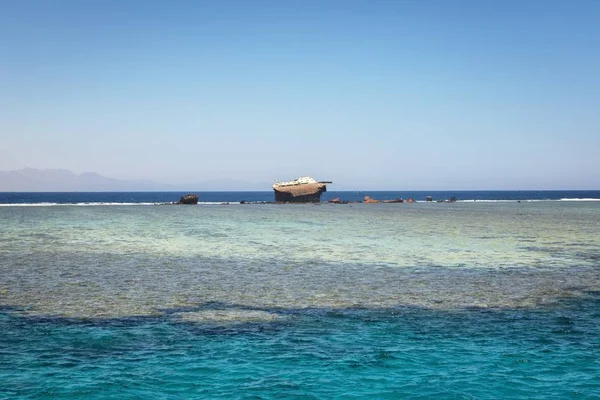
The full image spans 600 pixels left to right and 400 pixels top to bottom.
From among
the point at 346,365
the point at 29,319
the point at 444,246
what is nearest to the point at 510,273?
the point at 444,246

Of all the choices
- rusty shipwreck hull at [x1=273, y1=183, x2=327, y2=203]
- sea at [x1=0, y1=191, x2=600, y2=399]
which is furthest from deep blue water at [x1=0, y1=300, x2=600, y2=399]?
rusty shipwreck hull at [x1=273, y1=183, x2=327, y2=203]

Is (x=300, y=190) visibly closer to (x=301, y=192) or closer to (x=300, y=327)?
(x=301, y=192)

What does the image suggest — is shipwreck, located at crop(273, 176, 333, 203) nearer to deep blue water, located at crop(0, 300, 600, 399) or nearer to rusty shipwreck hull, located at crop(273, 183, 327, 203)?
rusty shipwreck hull, located at crop(273, 183, 327, 203)

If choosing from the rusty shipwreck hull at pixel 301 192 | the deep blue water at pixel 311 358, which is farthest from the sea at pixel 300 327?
the rusty shipwreck hull at pixel 301 192

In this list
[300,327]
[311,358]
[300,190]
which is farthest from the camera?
[300,190]

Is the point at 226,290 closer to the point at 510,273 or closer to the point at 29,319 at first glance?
the point at 29,319

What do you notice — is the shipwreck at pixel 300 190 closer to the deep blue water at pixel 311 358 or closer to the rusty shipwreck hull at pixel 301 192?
the rusty shipwreck hull at pixel 301 192

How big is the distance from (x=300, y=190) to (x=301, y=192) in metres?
0.60

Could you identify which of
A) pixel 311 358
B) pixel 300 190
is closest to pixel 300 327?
pixel 311 358

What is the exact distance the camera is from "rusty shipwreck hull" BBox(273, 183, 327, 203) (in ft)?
414

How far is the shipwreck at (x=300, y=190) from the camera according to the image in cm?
12612

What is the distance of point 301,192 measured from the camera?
126312 millimetres

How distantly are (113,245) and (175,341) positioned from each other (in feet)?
83.8

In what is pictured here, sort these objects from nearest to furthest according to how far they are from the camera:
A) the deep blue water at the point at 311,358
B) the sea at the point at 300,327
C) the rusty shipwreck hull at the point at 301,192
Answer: the deep blue water at the point at 311,358
the sea at the point at 300,327
the rusty shipwreck hull at the point at 301,192
